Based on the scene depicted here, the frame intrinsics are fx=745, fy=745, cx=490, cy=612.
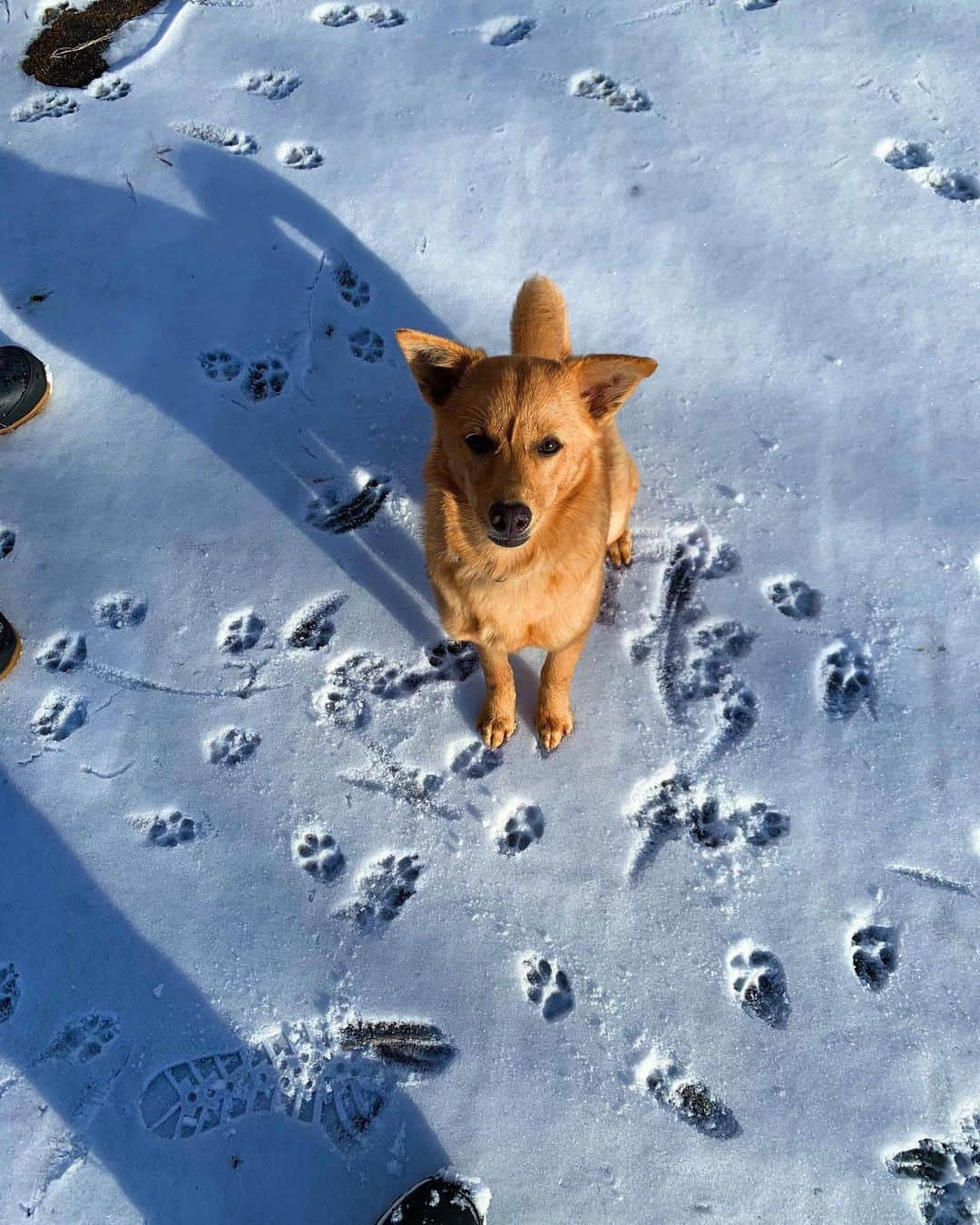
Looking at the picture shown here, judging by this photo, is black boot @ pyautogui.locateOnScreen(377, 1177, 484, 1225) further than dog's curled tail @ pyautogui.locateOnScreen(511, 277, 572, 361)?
No

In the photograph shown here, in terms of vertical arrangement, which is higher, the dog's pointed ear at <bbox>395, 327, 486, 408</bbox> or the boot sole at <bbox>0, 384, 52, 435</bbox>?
the dog's pointed ear at <bbox>395, 327, 486, 408</bbox>

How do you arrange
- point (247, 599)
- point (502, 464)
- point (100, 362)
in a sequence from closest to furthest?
point (502, 464), point (247, 599), point (100, 362)

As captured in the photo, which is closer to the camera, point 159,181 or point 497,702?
point 497,702

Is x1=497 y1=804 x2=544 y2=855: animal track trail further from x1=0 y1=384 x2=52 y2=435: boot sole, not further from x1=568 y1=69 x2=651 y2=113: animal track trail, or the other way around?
x1=568 y1=69 x2=651 y2=113: animal track trail

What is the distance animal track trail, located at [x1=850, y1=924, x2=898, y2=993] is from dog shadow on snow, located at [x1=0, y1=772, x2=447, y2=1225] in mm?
1459

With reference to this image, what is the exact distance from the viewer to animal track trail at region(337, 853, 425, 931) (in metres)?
2.59

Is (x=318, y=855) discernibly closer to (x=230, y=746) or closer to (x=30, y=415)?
(x=230, y=746)

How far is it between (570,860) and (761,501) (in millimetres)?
1684

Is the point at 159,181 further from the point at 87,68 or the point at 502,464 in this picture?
the point at 502,464

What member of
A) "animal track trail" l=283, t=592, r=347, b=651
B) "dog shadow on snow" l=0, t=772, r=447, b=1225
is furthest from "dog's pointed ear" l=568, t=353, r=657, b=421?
"dog shadow on snow" l=0, t=772, r=447, b=1225

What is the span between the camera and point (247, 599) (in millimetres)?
3119

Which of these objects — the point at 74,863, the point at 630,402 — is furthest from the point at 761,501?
the point at 74,863

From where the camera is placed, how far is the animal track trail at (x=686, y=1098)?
2.27 metres

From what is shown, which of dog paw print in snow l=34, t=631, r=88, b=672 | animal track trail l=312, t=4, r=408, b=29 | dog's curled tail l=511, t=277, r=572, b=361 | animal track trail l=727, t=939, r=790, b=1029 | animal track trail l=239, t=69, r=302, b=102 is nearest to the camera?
animal track trail l=727, t=939, r=790, b=1029
